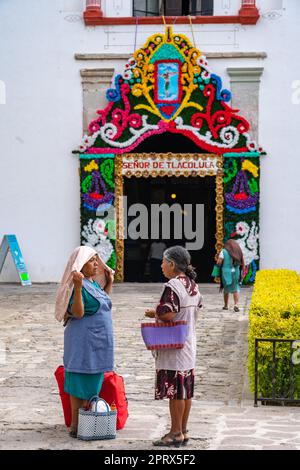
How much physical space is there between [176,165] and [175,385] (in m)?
13.0

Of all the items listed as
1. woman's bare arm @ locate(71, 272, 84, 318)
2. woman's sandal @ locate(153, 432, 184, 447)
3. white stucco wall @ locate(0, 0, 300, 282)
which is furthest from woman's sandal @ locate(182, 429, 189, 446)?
white stucco wall @ locate(0, 0, 300, 282)

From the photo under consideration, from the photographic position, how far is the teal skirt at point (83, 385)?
726cm

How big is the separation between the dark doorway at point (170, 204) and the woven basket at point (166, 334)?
514 inches

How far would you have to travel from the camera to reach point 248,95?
1953 cm

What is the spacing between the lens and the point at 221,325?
14047 mm

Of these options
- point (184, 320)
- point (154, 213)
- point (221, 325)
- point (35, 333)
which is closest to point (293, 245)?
point (154, 213)

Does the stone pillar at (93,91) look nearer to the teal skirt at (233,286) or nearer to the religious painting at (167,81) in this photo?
the religious painting at (167,81)

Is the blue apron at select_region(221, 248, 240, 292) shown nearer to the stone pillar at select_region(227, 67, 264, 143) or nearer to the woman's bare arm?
the stone pillar at select_region(227, 67, 264, 143)

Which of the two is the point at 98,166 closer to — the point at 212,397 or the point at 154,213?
the point at 154,213

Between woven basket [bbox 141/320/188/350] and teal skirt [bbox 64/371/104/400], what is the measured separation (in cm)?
60

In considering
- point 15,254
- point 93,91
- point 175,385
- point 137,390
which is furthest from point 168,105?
point 175,385

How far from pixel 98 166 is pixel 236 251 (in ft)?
16.9

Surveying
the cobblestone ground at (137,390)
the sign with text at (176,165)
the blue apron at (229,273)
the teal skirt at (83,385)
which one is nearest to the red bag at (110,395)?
the cobblestone ground at (137,390)

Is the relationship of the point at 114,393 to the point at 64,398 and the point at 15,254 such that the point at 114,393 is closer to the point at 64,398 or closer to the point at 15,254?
the point at 64,398
